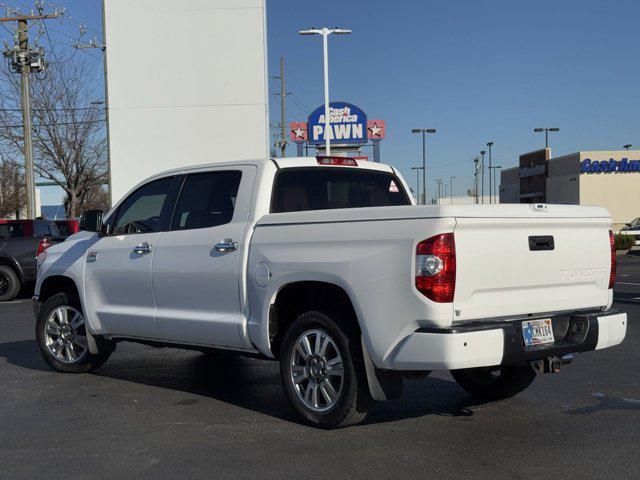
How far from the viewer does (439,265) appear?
4496mm

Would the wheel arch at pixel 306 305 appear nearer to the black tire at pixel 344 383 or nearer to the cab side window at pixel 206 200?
the black tire at pixel 344 383

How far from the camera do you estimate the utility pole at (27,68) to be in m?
26.9

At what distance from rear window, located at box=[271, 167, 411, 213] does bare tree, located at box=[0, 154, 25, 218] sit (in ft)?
131

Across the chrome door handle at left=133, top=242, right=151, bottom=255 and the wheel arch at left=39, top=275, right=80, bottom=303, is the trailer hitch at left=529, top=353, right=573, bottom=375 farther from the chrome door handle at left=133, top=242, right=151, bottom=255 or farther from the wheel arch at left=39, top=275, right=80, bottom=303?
the wheel arch at left=39, top=275, right=80, bottom=303

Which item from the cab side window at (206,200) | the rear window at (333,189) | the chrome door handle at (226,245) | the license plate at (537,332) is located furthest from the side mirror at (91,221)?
the license plate at (537,332)

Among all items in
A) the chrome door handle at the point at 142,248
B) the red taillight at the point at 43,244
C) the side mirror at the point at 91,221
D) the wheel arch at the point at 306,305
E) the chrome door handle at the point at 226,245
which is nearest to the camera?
the wheel arch at the point at 306,305

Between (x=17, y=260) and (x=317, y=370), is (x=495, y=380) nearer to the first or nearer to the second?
(x=317, y=370)

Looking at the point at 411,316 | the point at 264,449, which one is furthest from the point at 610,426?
the point at 264,449

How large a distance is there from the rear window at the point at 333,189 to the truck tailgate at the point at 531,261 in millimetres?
1855

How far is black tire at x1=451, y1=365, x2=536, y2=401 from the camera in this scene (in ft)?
19.6

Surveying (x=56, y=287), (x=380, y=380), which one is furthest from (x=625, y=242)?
(x=380, y=380)

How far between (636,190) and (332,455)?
51.5 metres

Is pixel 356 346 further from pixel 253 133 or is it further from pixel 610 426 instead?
pixel 253 133

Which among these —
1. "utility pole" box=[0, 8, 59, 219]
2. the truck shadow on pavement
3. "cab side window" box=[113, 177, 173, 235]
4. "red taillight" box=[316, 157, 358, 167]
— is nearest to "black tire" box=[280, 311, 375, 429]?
the truck shadow on pavement
